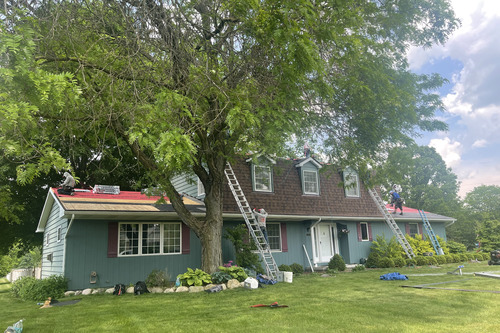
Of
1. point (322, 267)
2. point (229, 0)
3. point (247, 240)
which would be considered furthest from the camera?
point (322, 267)

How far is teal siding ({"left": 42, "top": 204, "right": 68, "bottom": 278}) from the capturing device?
1275 cm

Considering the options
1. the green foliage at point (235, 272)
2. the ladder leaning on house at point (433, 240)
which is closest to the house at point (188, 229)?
the ladder leaning on house at point (433, 240)

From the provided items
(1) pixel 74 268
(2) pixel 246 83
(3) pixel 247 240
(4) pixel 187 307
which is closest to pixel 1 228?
(1) pixel 74 268

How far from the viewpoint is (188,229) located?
14.4m

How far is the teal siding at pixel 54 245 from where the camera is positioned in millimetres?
12750

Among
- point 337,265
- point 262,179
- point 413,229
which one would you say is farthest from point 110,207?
point 413,229

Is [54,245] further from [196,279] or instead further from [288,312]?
[288,312]

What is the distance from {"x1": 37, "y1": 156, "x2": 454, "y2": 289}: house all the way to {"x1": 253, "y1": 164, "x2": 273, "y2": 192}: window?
0.05 meters

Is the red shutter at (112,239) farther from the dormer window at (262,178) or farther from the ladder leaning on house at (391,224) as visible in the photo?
the ladder leaning on house at (391,224)

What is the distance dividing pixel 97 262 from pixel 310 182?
11.0 m

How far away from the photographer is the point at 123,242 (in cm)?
1315

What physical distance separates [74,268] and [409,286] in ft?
35.7

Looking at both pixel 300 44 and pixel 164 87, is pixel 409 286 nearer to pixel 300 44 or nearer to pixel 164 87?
pixel 300 44

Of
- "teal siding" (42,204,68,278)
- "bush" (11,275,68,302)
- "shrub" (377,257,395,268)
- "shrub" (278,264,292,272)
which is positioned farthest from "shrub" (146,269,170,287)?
"shrub" (377,257,395,268)
